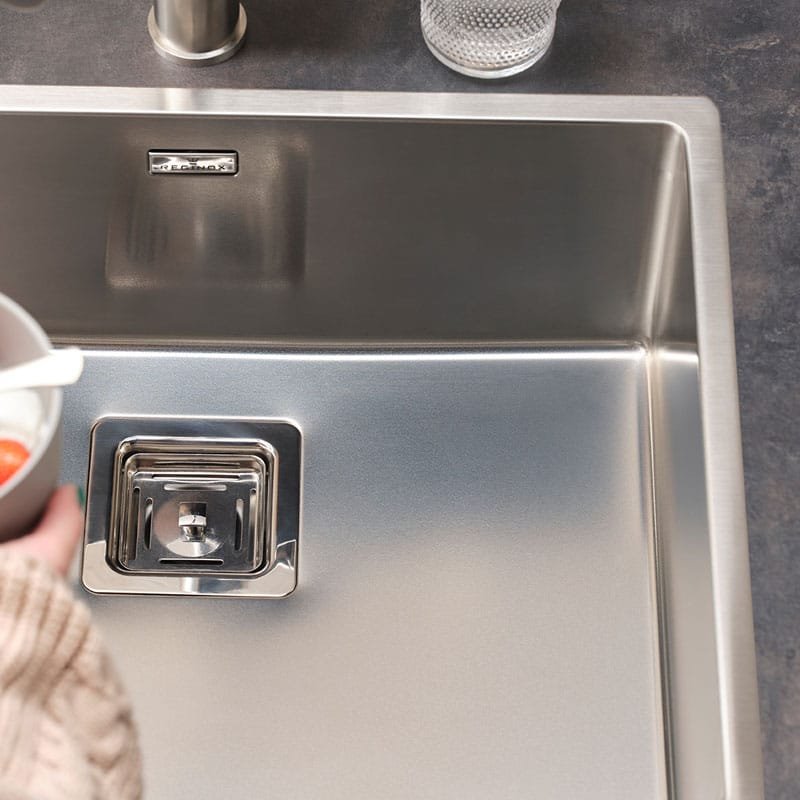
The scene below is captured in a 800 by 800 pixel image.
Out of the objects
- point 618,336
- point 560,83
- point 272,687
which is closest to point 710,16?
point 560,83

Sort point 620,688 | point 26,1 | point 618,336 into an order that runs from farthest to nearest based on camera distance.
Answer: point 618,336 → point 620,688 → point 26,1

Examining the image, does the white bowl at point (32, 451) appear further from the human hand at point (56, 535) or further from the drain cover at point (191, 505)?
the drain cover at point (191, 505)

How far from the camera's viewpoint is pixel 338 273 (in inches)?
31.0

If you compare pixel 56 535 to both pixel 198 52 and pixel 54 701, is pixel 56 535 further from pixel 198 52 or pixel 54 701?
pixel 198 52

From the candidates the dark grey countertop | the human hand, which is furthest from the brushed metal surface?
the human hand

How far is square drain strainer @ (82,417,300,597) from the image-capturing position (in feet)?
2.45

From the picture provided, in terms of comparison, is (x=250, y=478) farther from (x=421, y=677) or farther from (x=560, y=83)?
(x=560, y=83)

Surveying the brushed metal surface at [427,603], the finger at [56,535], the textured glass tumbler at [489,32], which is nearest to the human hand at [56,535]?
the finger at [56,535]

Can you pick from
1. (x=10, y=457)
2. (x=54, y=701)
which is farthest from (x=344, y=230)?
(x=54, y=701)

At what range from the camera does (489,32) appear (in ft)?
2.37

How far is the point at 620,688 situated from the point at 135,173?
467 millimetres

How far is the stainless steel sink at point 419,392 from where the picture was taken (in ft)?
2.28

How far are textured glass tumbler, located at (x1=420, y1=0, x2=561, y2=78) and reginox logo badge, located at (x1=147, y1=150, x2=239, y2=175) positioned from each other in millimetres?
157

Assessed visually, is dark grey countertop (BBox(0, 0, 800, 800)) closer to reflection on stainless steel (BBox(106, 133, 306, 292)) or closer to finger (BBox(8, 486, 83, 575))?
reflection on stainless steel (BBox(106, 133, 306, 292))
